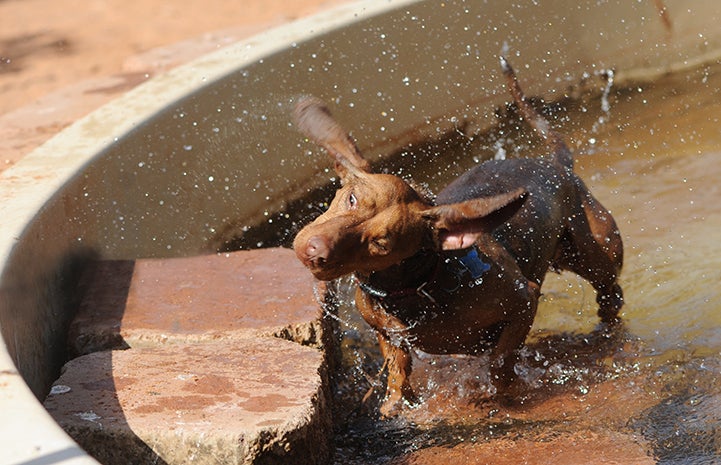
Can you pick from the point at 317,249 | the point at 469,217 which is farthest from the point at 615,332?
the point at 317,249

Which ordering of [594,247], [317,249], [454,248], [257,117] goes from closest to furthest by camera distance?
[317,249], [454,248], [594,247], [257,117]

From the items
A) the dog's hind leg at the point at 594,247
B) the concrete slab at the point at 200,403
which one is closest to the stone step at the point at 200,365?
the concrete slab at the point at 200,403

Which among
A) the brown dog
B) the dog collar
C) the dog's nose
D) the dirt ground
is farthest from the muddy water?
the dirt ground

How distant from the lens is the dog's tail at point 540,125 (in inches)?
193

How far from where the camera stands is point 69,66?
33.5ft

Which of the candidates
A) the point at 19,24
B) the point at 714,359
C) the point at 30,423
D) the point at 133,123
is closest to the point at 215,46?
the point at 133,123

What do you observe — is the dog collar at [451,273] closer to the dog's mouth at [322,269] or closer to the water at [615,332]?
the dog's mouth at [322,269]

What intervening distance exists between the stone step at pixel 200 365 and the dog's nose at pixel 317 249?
21.1 inches

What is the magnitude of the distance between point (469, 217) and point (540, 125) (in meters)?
1.69

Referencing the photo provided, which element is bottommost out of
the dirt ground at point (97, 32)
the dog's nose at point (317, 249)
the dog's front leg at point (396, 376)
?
the dog's front leg at point (396, 376)

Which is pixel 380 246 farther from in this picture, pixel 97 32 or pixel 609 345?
pixel 97 32

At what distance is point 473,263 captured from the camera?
3869mm

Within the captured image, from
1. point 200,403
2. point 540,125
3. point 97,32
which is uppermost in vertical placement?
point 97,32

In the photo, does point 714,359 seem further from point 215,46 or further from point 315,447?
point 215,46
